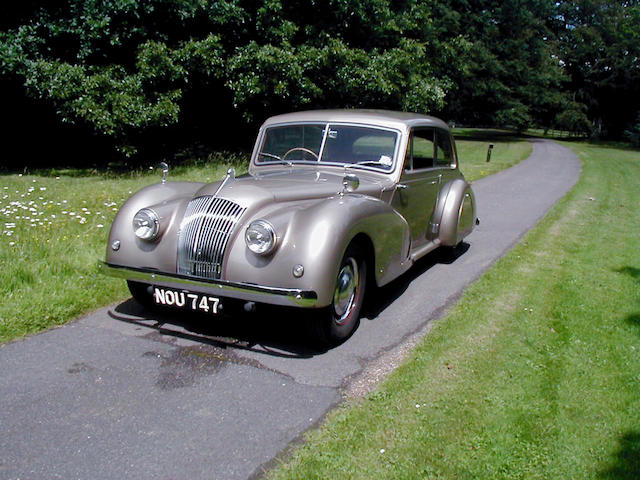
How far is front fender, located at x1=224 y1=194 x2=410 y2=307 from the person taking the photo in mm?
3828

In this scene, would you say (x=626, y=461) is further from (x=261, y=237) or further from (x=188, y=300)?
(x=188, y=300)

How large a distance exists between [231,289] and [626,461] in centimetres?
253

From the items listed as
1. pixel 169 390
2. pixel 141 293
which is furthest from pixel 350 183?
pixel 169 390

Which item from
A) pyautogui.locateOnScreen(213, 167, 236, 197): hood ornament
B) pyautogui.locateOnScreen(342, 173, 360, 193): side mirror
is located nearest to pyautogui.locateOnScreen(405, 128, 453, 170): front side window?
pyautogui.locateOnScreen(342, 173, 360, 193): side mirror

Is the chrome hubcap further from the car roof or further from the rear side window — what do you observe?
the rear side window

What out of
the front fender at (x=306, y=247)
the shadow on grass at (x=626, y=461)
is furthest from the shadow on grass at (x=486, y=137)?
the shadow on grass at (x=626, y=461)

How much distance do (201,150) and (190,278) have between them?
43.9 ft

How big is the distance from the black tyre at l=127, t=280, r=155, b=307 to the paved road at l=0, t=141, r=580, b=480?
106 millimetres

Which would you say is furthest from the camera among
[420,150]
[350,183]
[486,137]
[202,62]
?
[486,137]

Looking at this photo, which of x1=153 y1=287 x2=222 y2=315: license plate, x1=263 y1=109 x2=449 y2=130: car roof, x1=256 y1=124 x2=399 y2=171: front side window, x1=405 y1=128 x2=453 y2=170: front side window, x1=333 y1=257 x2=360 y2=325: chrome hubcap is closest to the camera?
x1=153 y1=287 x2=222 y2=315: license plate

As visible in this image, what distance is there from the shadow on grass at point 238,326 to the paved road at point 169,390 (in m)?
0.02

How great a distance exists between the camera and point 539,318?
507 cm

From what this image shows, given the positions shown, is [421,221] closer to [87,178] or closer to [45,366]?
[45,366]

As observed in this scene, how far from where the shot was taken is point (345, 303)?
441 cm
